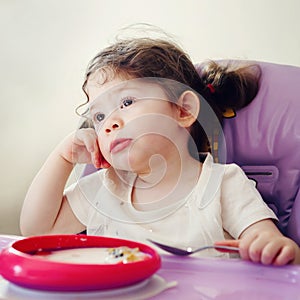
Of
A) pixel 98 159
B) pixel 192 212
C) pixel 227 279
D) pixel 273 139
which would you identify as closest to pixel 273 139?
pixel 273 139

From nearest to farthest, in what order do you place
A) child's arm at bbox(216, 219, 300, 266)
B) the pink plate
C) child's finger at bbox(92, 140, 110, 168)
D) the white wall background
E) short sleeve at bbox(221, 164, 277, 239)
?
the pink plate, child's arm at bbox(216, 219, 300, 266), short sleeve at bbox(221, 164, 277, 239), child's finger at bbox(92, 140, 110, 168), the white wall background

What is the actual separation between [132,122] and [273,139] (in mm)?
309

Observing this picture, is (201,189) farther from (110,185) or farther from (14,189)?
(14,189)

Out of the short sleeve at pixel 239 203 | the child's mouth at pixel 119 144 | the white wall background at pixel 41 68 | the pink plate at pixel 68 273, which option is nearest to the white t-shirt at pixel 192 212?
the short sleeve at pixel 239 203

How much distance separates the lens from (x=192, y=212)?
3.11 feet

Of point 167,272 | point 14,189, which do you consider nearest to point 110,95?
point 167,272

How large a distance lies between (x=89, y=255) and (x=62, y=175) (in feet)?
1.39

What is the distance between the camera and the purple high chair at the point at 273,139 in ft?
3.39

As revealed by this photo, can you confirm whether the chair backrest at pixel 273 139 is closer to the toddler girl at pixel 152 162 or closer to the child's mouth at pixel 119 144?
the toddler girl at pixel 152 162

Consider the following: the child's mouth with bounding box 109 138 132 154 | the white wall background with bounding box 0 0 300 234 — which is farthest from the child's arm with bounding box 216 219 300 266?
the white wall background with bounding box 0 0 300 234

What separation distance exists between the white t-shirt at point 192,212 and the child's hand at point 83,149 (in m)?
0.07

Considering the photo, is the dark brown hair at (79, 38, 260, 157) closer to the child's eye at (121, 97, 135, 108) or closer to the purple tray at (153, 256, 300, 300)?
the child's eye at (121, 97, 135, 108)

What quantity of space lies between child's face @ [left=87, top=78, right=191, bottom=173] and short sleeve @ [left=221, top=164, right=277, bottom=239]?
131mm

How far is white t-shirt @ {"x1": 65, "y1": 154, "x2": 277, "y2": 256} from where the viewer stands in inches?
36.5
